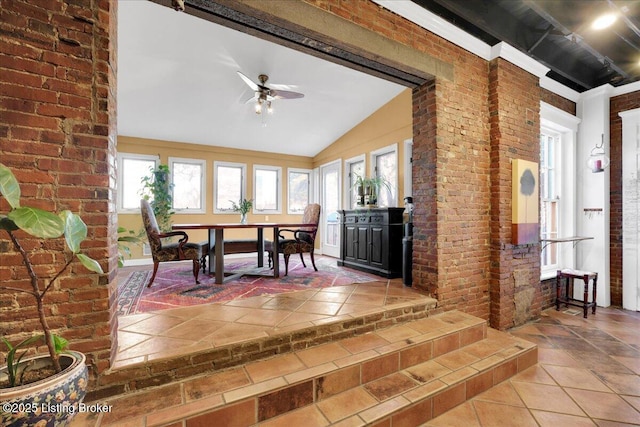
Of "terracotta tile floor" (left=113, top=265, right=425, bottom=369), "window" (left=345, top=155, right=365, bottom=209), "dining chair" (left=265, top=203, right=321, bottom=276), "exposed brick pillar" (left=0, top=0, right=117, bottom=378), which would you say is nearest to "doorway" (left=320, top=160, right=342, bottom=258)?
"window" (left=345, top=155, right=365, bottom=209)

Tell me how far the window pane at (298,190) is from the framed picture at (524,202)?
181 inches

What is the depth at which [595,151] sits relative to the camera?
3.86m

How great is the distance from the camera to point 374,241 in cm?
405

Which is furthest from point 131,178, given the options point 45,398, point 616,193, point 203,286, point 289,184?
point 616,193

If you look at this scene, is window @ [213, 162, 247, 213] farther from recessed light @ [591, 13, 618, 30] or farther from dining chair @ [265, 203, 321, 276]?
recessed light @ [591, 13, 618, 30]

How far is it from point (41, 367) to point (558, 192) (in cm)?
567

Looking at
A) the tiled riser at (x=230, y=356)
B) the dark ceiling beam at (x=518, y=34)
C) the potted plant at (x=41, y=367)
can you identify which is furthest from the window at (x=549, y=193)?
the potted plant at (x=41, y=367)

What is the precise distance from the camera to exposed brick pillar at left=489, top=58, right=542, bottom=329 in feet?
9.72

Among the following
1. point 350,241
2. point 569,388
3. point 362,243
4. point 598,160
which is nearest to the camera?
A: point 569,388

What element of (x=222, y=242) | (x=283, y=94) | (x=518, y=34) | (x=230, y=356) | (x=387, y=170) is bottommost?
(x=230, y=356)

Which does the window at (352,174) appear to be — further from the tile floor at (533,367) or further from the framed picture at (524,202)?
the tile floor at (533,367)

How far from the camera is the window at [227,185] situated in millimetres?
5918

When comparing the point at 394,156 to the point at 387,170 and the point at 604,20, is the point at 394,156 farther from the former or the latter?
the point at 604,20

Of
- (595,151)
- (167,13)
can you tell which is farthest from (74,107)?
(595,151)
